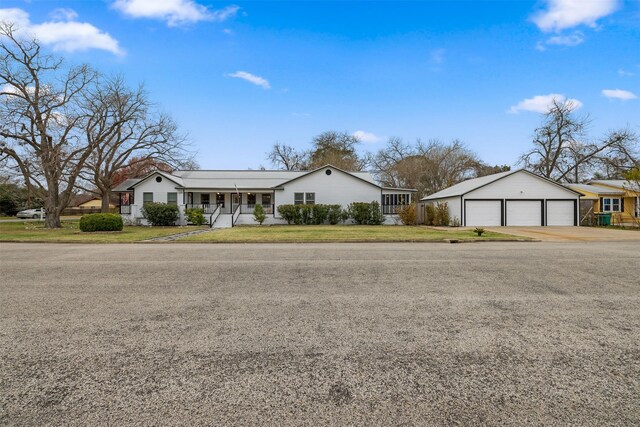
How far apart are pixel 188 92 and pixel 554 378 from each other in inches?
1060

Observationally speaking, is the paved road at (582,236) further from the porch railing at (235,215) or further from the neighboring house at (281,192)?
the porch railing at (235,215)

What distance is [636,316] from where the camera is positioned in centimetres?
450

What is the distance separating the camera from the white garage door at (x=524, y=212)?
26578 millimetres

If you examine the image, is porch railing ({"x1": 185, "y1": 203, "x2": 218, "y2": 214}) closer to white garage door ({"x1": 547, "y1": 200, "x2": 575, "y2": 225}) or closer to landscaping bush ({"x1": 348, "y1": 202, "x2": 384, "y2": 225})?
landscaping bush ({"x1": 348, "y1": 202, "x2": 384, "y2": 225})

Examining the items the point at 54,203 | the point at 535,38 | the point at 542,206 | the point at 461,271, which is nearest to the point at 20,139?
the point at 54,203

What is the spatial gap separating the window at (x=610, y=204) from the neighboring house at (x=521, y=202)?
642cm

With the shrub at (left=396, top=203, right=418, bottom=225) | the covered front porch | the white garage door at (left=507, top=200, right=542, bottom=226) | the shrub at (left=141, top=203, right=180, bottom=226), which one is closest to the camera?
the white garage door at (left=507, top=200, right=542, bottom=226)

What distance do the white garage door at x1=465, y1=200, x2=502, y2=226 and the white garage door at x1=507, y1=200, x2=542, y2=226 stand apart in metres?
0.90

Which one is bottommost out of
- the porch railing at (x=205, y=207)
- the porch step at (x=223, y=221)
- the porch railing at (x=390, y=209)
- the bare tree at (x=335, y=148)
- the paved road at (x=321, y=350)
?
the paved road at (x=321, y=350)

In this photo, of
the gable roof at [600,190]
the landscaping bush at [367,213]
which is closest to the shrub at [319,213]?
the landscaping bush at [367,213]

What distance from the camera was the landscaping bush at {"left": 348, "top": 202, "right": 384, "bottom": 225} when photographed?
93.6 feet

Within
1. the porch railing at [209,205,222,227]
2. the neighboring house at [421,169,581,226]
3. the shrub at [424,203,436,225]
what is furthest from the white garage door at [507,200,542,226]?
the porch railing at [209,205,222,227]

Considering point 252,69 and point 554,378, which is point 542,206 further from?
point 554,378

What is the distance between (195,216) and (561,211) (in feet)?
91.7
